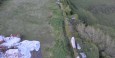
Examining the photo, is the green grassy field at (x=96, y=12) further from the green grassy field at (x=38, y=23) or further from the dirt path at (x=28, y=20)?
the dirt path at (x=28, y=20)

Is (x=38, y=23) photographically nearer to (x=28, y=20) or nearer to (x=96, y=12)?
(x=28, y=20)

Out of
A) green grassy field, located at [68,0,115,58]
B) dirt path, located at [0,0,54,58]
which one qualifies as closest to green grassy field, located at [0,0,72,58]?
dirt path, located at [0,0,54,58]

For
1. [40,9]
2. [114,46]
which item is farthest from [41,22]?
[114,46]

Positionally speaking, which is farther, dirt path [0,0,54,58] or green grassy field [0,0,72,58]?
dirt path [0,0,54,58]

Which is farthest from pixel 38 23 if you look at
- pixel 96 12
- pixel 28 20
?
pixel 96 12

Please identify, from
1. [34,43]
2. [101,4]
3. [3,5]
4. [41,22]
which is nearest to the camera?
[34,43]

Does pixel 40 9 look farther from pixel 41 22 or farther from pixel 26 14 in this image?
pixel 41 22

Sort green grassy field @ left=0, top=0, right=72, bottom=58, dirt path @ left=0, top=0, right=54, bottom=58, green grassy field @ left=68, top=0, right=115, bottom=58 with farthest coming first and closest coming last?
green grassy field @ left=68, top=0, right=115, bottom=58 < dirt path @ left=0, top=0, right=54, bottom=58 < green grassy field @ left=0, top=0, right=72, bottom=58

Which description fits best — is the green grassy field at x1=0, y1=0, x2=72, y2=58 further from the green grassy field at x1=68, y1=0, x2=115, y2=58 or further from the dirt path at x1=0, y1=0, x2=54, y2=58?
the green grassy field at x1=68, y1=0, x2=115, y2=58

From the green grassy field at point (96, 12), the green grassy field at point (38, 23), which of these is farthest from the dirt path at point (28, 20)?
the green grassy field at point (96, 12)
